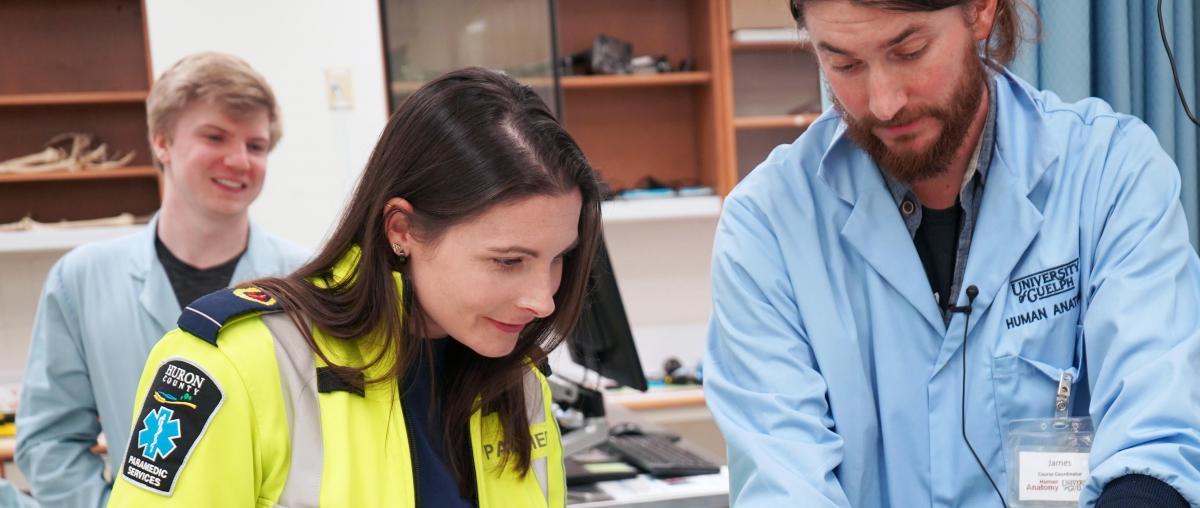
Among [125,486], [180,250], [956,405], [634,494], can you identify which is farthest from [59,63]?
[956,405]

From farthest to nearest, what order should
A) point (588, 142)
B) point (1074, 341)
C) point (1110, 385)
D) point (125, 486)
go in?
point (588, 142)
point (1074, 341)
point (1110, 385)
point (125, 486)

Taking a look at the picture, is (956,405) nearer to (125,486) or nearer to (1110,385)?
(1110,385)

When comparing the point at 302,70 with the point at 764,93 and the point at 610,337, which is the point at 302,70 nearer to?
the point at 764,93

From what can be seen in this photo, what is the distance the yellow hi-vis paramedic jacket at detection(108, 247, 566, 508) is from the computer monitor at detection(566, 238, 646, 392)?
970mm

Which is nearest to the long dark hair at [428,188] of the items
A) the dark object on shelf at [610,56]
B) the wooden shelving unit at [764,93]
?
the dark object on shelf at [610,56]

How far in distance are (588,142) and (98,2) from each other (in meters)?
1.91

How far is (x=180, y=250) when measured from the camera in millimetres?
2211

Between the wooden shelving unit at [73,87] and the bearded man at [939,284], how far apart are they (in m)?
3.31

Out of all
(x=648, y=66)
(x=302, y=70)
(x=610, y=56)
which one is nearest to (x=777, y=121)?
(x=648, y=66)

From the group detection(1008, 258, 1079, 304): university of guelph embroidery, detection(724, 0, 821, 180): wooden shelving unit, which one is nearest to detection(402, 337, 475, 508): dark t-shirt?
detection(1008, 258, 1079, 304): university of guelph embroidery

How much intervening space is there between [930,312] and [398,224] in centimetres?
64

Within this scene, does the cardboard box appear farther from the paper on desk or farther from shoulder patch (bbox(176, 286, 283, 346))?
shoulder patch (bbox(176, 286, 283, 346))

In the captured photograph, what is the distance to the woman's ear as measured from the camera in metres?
1.23

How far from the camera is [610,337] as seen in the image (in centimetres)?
225
